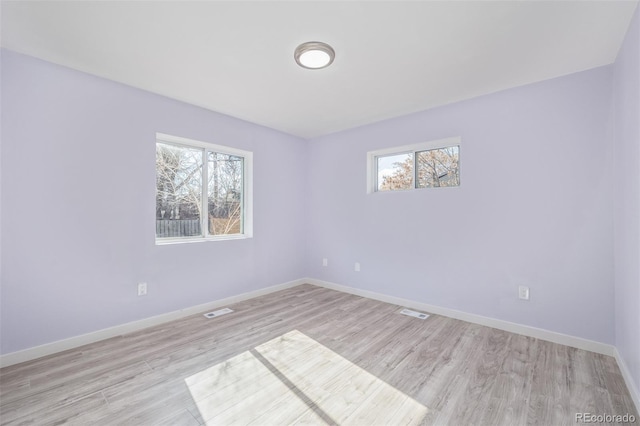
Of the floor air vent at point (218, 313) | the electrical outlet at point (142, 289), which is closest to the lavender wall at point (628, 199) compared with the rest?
the floor air vent at point (218, 313)

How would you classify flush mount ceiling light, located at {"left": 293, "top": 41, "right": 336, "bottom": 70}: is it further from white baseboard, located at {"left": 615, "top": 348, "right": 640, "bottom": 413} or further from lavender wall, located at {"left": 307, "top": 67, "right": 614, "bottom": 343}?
white baseboard, located at {"left": 615, "top": 348, "right": 640, "bottom": 413}

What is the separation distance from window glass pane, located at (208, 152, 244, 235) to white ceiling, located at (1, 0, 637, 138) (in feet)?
3.06

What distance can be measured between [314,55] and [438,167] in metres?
2.01

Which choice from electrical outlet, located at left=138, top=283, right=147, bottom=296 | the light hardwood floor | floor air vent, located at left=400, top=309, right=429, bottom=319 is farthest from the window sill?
floor air vent, located at left=400, top=309, right=429, bottom=319

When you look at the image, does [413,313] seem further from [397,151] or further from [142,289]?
Answer: [142,289]

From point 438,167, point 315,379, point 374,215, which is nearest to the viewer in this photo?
point 315,379

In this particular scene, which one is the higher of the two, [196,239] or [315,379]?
[196,239]

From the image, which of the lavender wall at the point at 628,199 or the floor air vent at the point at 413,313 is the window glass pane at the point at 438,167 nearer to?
the lavender wall at the point at 628,199

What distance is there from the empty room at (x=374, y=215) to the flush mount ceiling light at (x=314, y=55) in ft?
0.06

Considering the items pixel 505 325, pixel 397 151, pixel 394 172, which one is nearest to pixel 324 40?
pixel 397 151

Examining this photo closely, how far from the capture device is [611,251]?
2.30 m

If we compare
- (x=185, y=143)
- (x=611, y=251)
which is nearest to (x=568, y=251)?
(x=611, y=251)

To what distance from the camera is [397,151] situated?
3.72 meters

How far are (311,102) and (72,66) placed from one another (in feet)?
7.15
